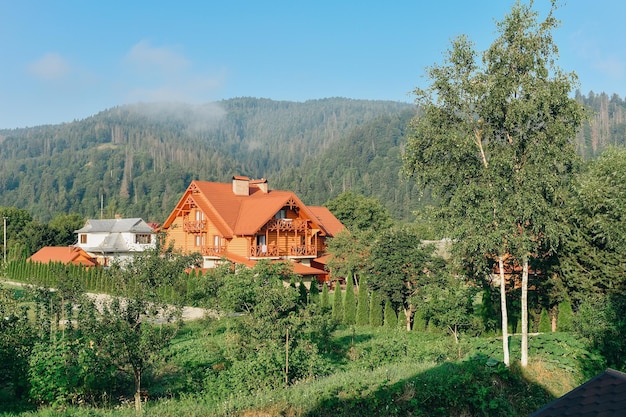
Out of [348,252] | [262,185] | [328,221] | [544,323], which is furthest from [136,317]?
[328,221]

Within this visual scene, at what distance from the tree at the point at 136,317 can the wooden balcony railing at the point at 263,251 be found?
23.4m

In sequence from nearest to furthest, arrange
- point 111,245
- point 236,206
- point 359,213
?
point 236,206, point 359,213, point 111,245

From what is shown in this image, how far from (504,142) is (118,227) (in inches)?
1887

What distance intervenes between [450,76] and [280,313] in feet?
26.9

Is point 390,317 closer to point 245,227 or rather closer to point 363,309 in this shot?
point 363,309

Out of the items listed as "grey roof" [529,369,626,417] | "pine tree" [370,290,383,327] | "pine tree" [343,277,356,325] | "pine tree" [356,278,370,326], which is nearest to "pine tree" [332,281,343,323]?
"pine tree" [343,277,356,325]

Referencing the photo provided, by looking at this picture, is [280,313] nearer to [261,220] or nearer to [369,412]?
[369,412]

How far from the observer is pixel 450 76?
49.6 ft

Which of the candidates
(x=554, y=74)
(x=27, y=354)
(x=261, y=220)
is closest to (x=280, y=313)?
(x=27, y=354)

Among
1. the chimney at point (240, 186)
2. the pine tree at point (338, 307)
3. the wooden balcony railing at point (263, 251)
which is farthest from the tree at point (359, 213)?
the pine tree at point (338, 307)

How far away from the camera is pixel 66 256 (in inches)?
1908

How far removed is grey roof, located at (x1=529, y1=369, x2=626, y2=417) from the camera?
4.38m

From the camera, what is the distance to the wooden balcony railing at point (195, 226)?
3856 cm

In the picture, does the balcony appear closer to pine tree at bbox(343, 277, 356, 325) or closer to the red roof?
pine tree at bbox(343, 277, 356, 325)
